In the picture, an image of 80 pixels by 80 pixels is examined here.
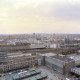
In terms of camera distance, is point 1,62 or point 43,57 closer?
point 1,62

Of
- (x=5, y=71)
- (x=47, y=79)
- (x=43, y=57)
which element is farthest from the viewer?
(x=43, y=57)

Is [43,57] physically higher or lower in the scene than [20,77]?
higher

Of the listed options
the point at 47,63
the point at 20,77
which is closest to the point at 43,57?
the point at 47,63

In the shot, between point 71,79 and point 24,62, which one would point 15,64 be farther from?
point 71,79

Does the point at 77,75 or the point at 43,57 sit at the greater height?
the point at 43,57

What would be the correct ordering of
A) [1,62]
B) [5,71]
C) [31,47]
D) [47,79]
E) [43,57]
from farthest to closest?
[31,47], [43,57], [1,62], [5,71], [47,79]

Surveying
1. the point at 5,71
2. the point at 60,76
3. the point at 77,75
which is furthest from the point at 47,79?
the point at 5,71

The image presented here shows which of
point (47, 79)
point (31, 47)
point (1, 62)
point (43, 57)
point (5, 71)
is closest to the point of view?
point (47, 79)

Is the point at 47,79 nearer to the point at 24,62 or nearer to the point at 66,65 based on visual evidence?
the point at 66,65

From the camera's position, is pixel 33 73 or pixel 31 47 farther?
pixel 31 47
